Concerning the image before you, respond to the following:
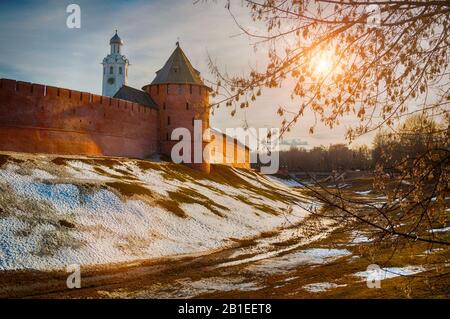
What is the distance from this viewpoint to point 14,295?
1199 cm

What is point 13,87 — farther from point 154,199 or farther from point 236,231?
point 236,231

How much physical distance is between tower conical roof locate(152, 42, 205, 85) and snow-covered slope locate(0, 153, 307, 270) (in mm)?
16475

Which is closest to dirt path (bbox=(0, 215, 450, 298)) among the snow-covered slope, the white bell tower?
the snow-covered slope

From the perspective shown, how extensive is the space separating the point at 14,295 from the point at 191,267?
6.57 metres

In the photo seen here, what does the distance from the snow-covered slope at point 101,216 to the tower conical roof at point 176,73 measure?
16475 millimetres

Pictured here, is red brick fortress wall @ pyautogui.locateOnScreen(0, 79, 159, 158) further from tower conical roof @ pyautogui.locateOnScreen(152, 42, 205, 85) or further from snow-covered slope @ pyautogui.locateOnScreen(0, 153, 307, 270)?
tower conical roof @ pyautogui.locateOnScreen(152, 42, 205, 85)

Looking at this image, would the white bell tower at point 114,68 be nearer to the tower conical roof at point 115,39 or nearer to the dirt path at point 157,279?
the tower conical roof at point 115,39

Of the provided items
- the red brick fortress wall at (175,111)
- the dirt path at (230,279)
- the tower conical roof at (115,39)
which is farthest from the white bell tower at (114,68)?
→ the dirt path at (230,279)

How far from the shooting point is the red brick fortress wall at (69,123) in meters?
30.1

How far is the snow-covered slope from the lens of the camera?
16.5 meters

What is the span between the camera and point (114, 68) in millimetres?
87688

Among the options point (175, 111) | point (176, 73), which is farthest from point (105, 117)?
point (176, 73)
